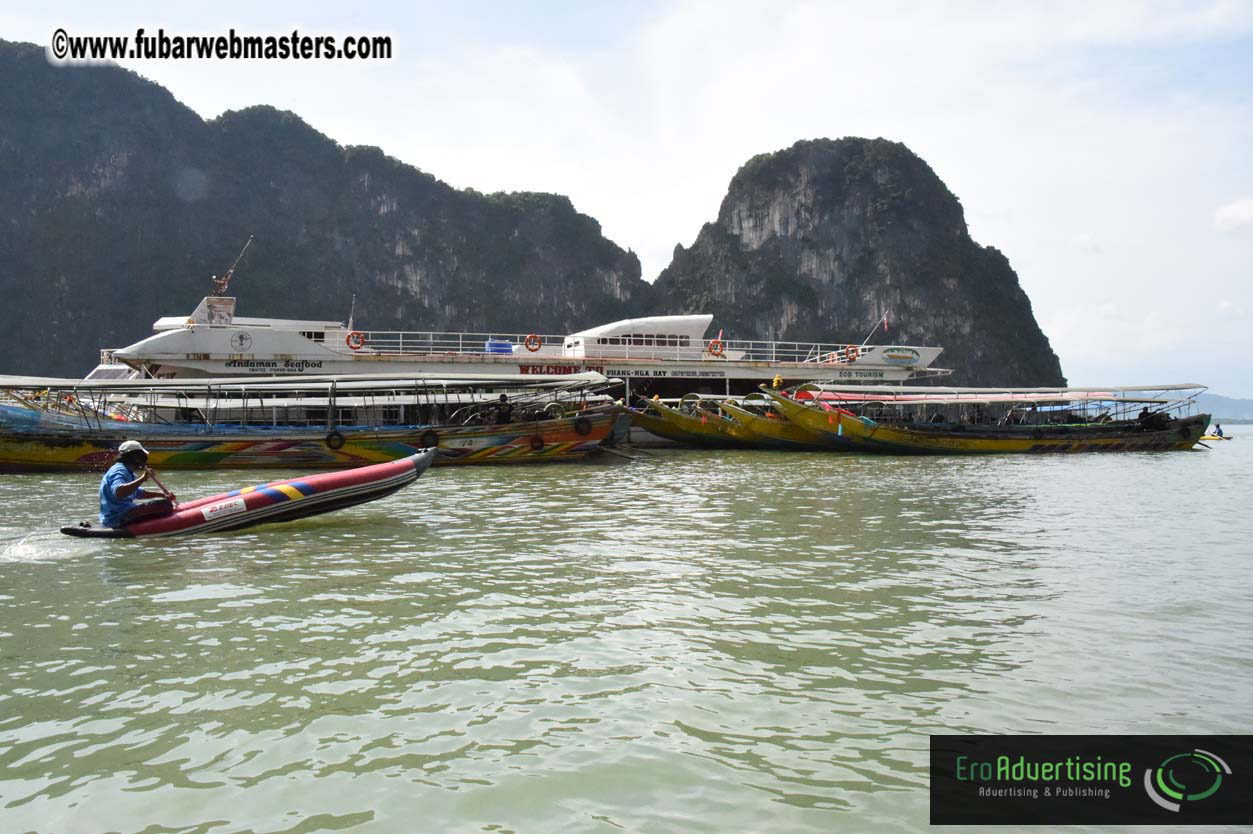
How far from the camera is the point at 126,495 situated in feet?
36.4

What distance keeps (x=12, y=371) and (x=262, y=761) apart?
12461cm

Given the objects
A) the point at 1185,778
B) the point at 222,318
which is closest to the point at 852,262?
the point at 222,318

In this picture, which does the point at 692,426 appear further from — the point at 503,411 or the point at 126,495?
the point at 126,495

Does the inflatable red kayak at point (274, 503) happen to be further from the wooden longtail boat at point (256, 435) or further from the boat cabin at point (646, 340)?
the boat cabin at point (646, 340)

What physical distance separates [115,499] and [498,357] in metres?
24.8

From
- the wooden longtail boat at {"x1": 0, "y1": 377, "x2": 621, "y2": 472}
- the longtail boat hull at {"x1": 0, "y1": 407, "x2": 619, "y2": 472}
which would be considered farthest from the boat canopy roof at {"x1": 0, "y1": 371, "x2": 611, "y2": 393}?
the longtail boat hull at {"x1": 0, "y1": 407, "x2": 619, "y2": 472}

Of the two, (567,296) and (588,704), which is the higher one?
(567,296)

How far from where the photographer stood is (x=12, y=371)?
105 metres

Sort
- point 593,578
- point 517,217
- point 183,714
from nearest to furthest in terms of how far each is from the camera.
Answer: point 183,714 < point 593,578 < point 517,217

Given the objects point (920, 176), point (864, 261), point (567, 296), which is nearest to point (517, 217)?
point (567, 296)

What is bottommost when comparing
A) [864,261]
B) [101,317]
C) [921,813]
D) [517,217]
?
[921,813]

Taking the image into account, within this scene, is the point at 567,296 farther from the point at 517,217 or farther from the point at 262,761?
the point at 262,761

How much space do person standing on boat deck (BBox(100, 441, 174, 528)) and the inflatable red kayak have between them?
118mm

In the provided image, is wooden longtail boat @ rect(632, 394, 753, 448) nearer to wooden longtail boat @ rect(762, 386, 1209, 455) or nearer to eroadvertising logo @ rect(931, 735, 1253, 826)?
wooden longtail boat @ rect(762, 386, 1209, 455)
